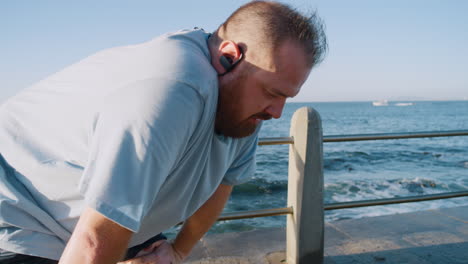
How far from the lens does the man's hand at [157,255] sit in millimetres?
1639

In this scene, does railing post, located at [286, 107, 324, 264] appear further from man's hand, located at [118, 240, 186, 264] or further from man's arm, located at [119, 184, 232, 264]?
man's hand, located at [118, 240, 186, 264]

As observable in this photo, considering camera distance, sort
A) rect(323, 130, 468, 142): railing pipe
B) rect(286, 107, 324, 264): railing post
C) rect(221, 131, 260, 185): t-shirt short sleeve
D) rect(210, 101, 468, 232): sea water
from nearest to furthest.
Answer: rect(221, 131, 260, 185): t-shirt short sleeve → rect(286, 107, 324, 264): railing post → rect(323, 130, 468, 142): railing pipe → rect(210, 101, 468, 232): sea water

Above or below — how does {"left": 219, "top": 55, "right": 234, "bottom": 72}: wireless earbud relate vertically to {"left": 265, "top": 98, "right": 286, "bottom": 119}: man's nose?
above

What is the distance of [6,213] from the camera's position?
4.19 ft

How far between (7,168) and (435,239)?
335 centimetres

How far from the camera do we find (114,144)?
Answer: 3.30 feet

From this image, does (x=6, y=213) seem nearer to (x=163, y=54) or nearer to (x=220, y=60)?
(x=163, y=54)

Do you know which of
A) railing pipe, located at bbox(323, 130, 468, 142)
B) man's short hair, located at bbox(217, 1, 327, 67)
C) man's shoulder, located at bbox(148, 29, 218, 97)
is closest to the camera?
man's shoulder, located at bbox(148, 29, 218, 97)

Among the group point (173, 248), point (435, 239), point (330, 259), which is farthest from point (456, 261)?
point (173, 248)

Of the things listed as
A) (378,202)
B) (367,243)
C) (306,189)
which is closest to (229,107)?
(306,189)

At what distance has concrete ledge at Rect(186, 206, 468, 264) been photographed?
3014 millimetres

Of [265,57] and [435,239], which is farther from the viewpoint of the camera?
[435,239]

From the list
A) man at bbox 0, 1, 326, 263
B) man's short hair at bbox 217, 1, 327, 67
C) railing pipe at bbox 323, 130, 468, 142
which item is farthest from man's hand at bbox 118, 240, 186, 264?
railing pipe at bbox 323, 130, 468, 142

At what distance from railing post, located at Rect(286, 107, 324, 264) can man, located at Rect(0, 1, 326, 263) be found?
1091 millimetres
